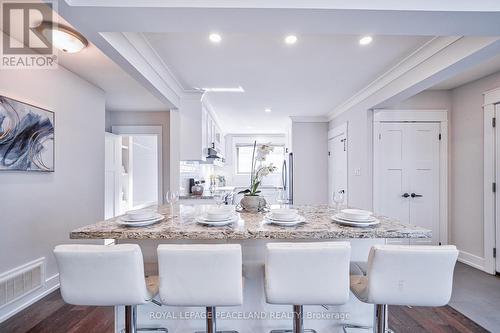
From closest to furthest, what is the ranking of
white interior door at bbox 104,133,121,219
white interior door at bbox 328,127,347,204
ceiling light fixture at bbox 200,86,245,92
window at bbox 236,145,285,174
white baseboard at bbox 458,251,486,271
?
white baseboard at bbox 458,251,486,271
ceiling light fixture at bbox 200,86,245,92
white interior door at bbox 104,133,121,219
white interior door at bbox 328,127,347,204
window at bbox 236,145,285,174

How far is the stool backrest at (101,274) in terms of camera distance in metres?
1.17

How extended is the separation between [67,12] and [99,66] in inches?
56.5

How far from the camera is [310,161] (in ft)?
17.4

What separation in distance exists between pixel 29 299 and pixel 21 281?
0.24 metres

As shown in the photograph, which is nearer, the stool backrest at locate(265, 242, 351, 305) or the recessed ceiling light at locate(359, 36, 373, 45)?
the stool backrest at locate(265, 242, 351, 305)

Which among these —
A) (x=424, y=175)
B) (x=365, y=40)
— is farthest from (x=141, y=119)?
(x=424, y=175)

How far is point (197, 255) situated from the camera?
1.16 meters

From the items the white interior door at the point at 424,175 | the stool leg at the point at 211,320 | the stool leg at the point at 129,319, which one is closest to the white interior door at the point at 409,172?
the white interior door at the point at 424,175

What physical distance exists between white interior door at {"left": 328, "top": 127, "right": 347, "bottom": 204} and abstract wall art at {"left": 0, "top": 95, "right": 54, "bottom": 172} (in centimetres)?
379

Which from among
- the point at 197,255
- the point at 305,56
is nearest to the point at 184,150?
the point at 305,56

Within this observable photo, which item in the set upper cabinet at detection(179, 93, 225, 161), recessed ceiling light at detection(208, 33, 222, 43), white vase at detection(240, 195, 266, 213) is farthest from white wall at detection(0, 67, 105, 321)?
white vase at detection(240, 195, 266, 213)

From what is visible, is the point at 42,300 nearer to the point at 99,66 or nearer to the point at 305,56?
the point at 99,66

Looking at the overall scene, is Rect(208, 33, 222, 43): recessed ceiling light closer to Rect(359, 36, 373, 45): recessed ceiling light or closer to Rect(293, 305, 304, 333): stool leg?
Rect(359, 36, 373, 45): recessed ceiling light

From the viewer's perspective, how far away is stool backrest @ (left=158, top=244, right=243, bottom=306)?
1167 millimetres
